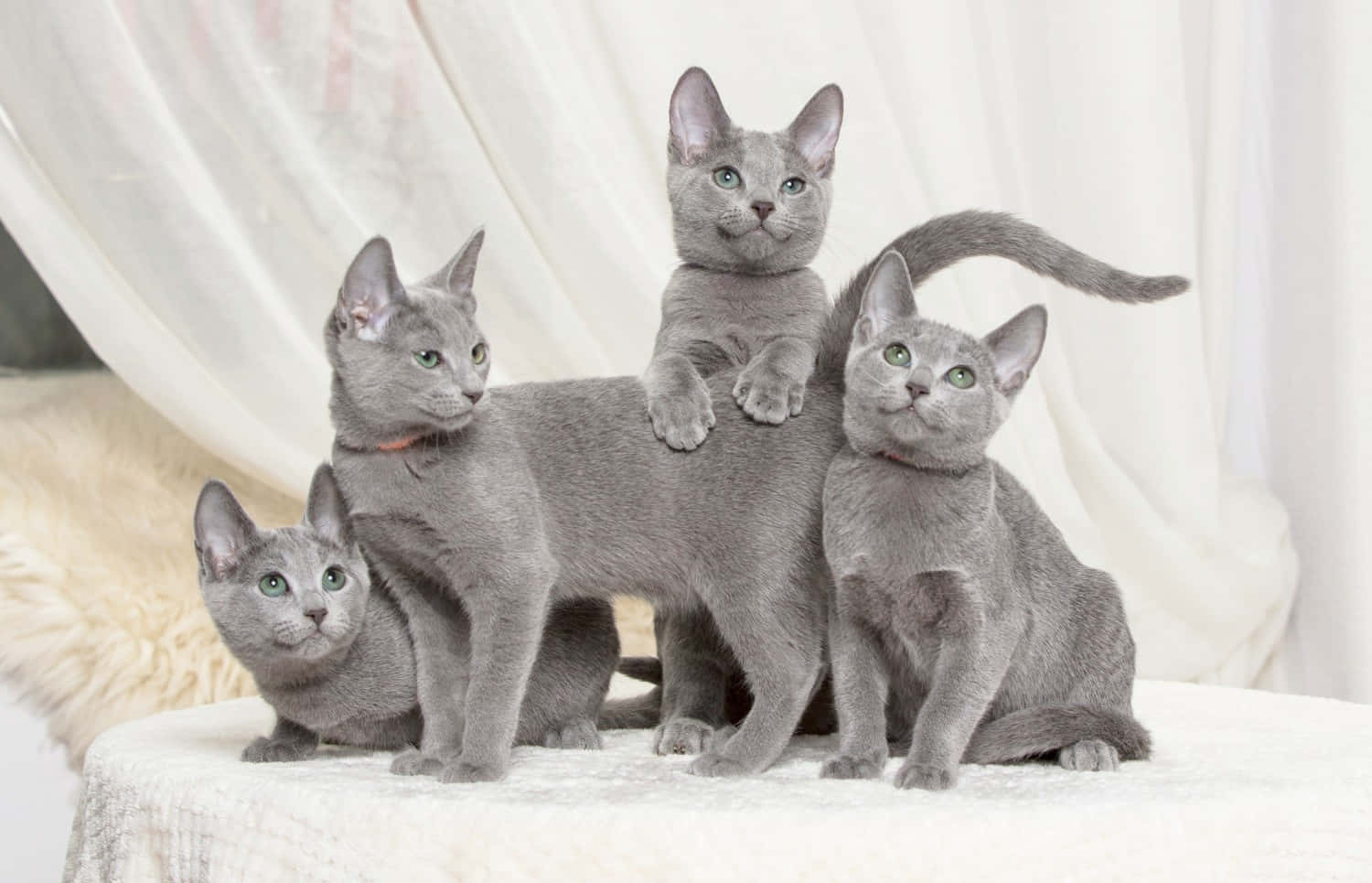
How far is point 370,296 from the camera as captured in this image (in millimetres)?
1129

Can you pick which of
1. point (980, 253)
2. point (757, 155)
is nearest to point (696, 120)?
point (757, 155)

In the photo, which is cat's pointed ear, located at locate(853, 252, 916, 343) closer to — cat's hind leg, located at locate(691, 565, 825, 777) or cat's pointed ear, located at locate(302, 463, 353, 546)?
cat's hind leg, located at locate(691, 565, 825, 777)

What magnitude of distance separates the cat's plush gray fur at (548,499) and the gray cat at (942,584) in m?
0.06

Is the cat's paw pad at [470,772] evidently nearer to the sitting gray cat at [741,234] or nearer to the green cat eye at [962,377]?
the sitting gray cat at [741,234]

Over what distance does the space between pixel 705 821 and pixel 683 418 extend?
15.1 inches

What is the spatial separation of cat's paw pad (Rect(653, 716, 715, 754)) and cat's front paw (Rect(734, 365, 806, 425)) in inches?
11.8

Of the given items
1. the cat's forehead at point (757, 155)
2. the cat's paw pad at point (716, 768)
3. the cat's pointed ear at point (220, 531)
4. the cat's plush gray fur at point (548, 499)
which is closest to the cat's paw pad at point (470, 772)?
Result: the cat's plush gray fur at point (548, 499)

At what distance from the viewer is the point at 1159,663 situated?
2305mm

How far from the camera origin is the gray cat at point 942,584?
44.2 inches

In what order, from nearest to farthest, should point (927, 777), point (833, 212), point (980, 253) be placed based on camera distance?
point (927, 777) → point (980, 253) → point (833, 212)

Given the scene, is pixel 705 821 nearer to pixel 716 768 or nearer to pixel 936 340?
pixel 716 768

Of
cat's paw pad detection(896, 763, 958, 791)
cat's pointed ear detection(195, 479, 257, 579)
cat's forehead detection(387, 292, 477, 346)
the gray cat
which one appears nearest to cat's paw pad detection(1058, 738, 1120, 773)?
the gray cat

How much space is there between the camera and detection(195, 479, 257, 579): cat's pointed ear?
1187 millimetres

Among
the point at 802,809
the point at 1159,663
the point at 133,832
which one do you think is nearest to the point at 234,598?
the point at 133,832
